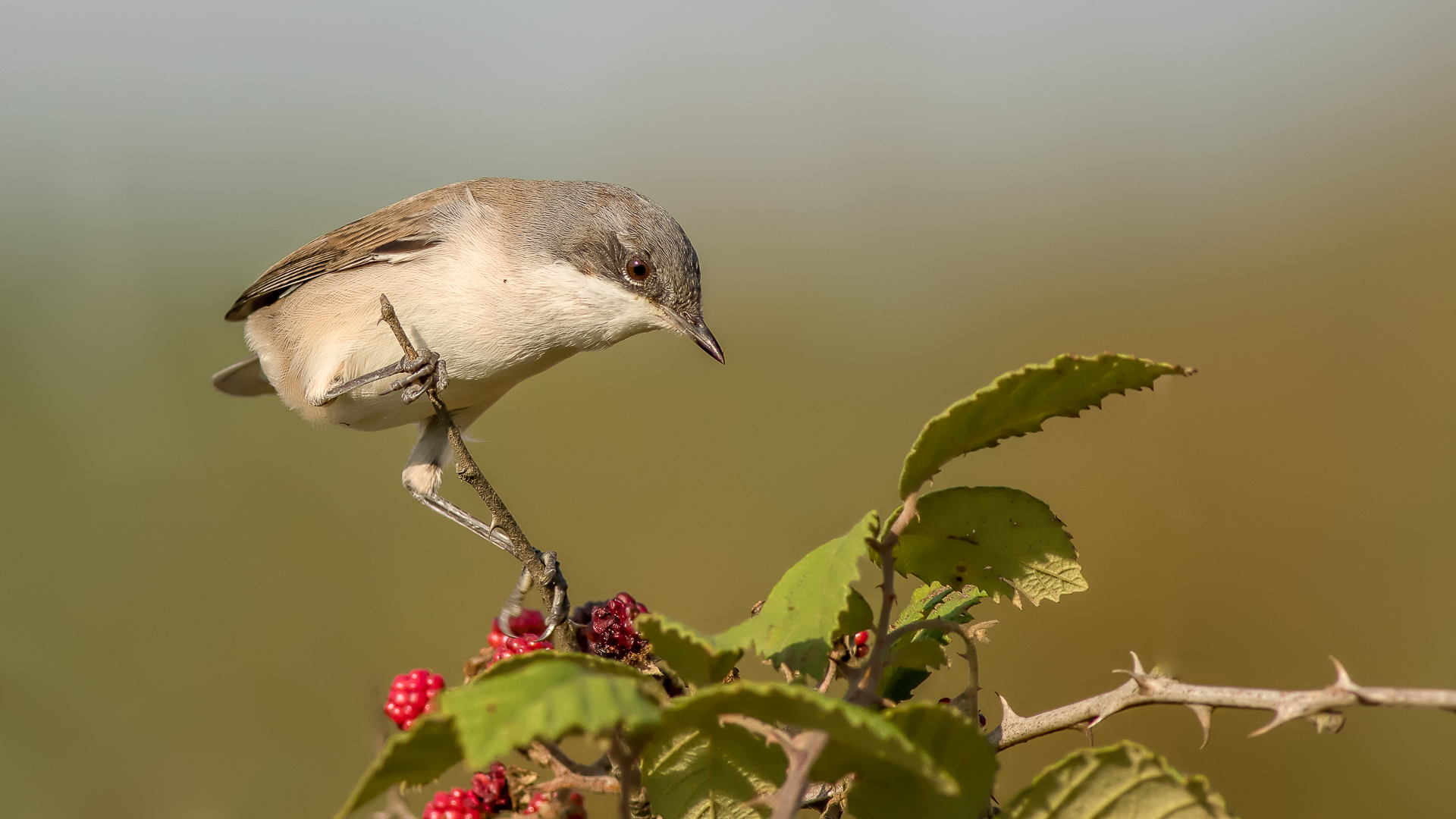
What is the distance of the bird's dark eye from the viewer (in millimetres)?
4594

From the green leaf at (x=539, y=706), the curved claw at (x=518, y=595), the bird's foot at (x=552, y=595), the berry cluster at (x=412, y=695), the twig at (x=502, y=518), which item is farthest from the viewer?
the curved claw at (x=518, y=595)

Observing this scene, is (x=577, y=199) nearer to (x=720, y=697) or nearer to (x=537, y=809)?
(x=537, y=809)

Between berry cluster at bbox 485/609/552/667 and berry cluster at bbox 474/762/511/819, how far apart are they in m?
0.31

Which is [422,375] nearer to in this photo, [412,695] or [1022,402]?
[412,695]

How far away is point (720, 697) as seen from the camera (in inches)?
41.7

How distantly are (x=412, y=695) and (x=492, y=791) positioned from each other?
0.31m

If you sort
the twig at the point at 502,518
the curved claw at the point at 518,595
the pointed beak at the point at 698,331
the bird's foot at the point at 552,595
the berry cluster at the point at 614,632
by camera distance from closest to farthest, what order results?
the berry cluster at the point at 614,632
the twig at the point at 502,518
the bird's foot at the point at 552,595
the curved claw at the point at 518,595
the pointed beak at the point at 698,331

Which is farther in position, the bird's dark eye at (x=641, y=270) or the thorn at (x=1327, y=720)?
the bird's dark eye at (x=641, y=270)

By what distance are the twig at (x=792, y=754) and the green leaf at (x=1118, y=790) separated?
270 millimetres

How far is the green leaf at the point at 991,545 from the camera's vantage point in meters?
1.61

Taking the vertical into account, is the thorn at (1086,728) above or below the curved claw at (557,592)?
above

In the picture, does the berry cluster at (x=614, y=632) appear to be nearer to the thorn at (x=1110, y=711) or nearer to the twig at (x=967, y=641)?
the twig at (x=967, y=641)

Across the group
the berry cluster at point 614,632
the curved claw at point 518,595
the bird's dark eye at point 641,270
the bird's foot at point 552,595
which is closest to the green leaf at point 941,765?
the berry cluster at point 614,632

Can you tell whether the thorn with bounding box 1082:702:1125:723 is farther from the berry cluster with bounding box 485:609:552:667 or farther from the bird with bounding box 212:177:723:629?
the bird with bounding box 212:177:723:629
